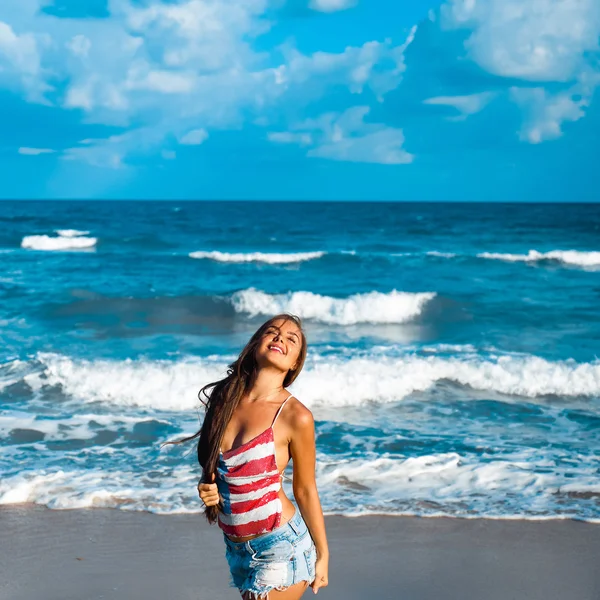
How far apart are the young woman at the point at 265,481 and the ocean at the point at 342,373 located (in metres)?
3.11

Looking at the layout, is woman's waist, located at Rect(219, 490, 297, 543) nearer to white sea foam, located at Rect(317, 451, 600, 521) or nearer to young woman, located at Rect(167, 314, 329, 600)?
young woman, located at Rect(167, 314, 329, 600)

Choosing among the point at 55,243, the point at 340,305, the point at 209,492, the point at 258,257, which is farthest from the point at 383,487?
the point at 55,243

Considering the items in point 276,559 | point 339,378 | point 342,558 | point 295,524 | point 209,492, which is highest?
point 209,492

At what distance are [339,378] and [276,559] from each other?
24.3ft

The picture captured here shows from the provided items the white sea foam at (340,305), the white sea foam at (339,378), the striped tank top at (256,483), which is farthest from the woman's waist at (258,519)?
the white sea foam at (340,305)

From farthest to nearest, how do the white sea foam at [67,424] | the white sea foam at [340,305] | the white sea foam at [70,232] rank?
the white sea foam at [70,232], the white sea foam at [340,305], the white sea foam at [67,424]

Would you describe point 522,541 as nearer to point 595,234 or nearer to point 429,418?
point 429,418

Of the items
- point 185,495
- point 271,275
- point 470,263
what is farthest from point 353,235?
point 185,495

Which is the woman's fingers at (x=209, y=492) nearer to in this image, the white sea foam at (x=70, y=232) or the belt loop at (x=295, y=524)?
the belt loop at (x=295, y=524)

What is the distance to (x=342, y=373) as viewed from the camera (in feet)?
33.5

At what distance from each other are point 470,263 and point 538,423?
17991 mm

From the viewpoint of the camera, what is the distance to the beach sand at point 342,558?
4391 millimetres

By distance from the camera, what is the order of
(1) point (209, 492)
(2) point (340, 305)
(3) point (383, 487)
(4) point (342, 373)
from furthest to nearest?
(2) point (340, 305) → (4) point (342, 373) → (3) point (383, 487) → (1) point (209, 492)

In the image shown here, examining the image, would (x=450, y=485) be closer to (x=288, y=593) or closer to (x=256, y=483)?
(x=288, y=593)
